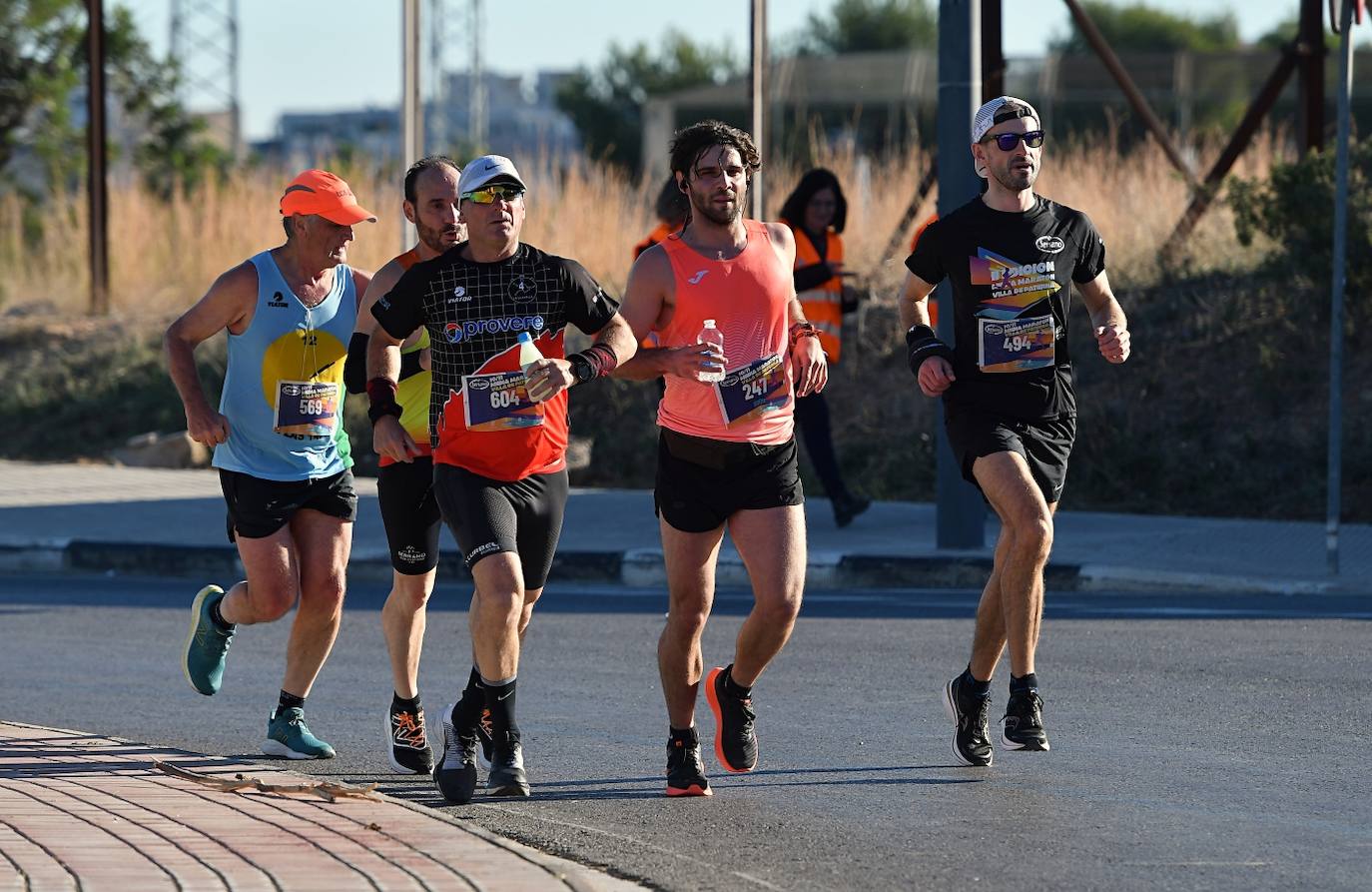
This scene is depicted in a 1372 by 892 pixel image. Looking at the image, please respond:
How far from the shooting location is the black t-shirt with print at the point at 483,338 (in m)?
6.31

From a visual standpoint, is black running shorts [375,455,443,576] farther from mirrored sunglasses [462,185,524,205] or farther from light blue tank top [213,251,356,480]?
mirrored sunglasses [462,185,524,205]

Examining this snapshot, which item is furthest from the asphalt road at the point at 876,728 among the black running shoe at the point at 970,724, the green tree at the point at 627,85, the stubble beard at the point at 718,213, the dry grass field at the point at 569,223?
the green tree at the point at 627,85

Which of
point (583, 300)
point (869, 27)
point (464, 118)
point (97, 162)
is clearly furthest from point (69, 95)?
point (464, 118)

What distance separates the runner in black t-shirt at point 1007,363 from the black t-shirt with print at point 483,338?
3.97 feet

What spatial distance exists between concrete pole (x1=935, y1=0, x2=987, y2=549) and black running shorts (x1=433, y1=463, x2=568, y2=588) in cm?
514

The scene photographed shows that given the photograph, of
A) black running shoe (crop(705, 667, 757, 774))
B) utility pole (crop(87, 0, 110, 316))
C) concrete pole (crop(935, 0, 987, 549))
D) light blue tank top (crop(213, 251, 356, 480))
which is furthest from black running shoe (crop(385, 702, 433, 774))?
utility pole (crop(87, 0, 110, 316))

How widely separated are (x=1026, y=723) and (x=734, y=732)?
35.5 inches

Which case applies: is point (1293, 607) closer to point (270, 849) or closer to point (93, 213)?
point (270, 849)

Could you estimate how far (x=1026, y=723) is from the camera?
6730 millimetres

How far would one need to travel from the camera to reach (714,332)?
6.22 metres

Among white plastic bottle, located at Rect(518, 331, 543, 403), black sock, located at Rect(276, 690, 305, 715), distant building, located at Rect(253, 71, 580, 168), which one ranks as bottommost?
black sock, located at Rect(276, 690, 305, 715)

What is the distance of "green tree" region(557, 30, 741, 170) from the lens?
7350 centimetres

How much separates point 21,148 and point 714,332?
29.6m

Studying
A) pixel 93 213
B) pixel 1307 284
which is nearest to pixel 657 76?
pixel 93 213
